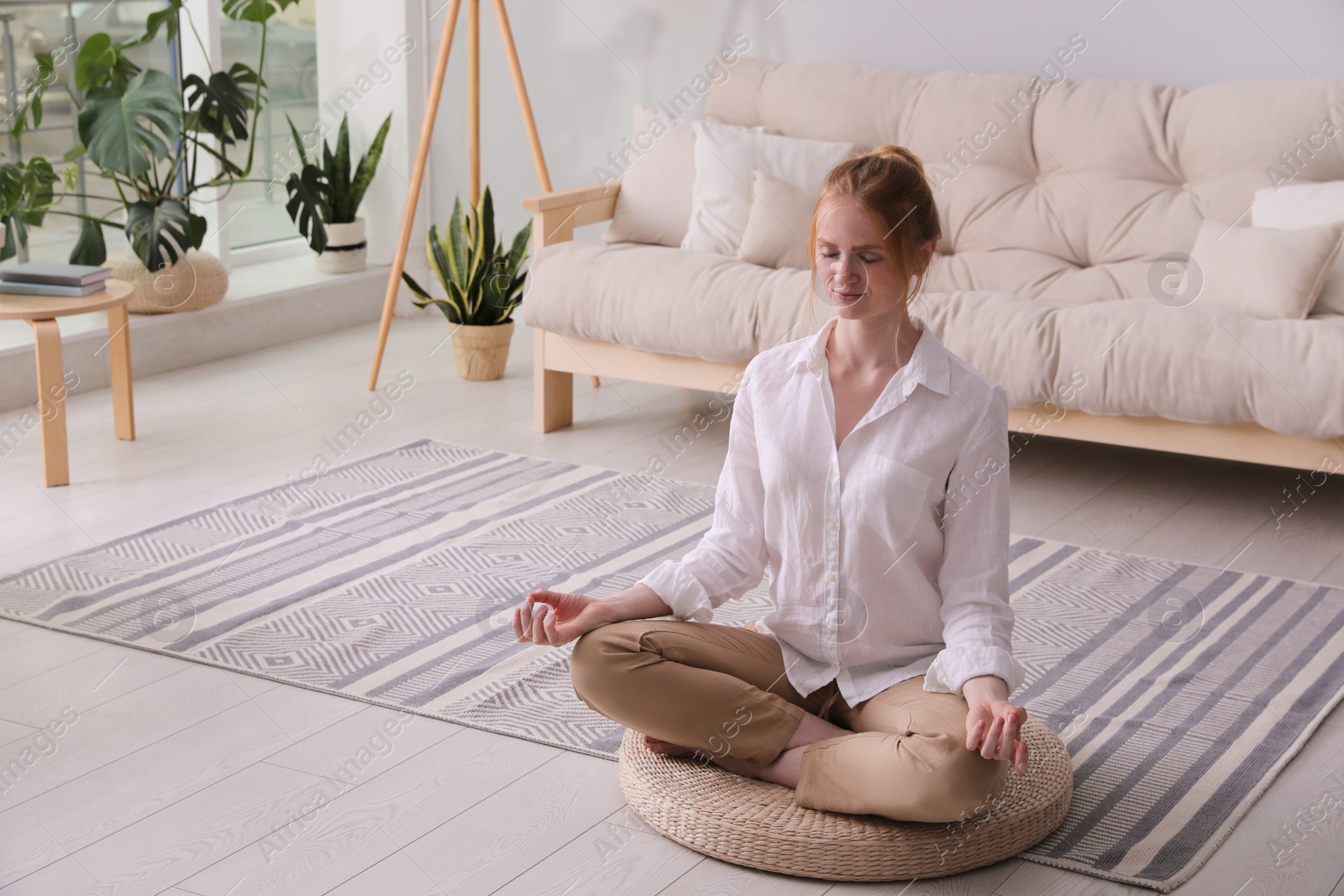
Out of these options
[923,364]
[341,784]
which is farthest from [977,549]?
[341,784]

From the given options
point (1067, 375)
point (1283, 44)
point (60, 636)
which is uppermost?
point (1283, 44)

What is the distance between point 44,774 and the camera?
1.87 metres

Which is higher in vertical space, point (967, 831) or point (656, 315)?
point (656, 315)

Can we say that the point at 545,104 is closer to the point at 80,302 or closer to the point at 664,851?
the point at 80,302

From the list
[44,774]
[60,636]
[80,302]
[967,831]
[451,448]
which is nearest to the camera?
[967,831]

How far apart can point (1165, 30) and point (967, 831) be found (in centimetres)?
254

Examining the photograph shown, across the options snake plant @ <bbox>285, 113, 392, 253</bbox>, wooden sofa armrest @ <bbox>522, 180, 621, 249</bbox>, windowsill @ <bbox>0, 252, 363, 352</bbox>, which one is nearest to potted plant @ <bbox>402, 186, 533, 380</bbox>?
wooden sofa armrest @ <bbox>522, 180, 621, 249</bbox>

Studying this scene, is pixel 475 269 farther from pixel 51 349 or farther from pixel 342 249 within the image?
pixel 51 349

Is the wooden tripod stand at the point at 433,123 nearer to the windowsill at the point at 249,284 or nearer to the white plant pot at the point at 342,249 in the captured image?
the windowsill at the point at 249,284

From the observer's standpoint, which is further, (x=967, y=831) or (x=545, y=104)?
(x=545, y=104)

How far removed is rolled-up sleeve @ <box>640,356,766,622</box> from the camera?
5.67 feet

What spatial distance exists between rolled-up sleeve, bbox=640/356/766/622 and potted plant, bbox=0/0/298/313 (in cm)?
245

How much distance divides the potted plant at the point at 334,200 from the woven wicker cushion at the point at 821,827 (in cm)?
302

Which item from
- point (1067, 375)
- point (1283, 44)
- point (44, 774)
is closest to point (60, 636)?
point (44, 774)
